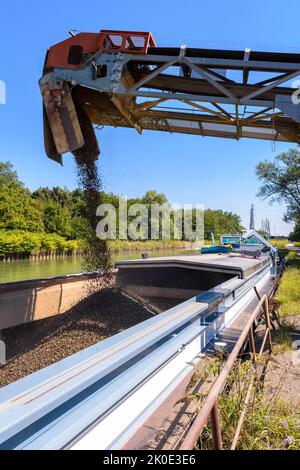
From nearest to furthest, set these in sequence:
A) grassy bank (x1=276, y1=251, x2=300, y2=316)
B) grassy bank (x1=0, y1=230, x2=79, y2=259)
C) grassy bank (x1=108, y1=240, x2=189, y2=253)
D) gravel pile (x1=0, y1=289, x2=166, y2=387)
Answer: gravel pile (x1=0, y1=289, x2=166, y2=387), grassy bank (x1=276, y1=251, x2=300, y2=316), grassy bank (x1=0, y1=230, x2=79, y2=259), grassy bank (x1=108, y1=240, x2=189, y2=253)

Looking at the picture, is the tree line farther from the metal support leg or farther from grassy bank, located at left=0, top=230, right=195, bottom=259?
the metal support leg

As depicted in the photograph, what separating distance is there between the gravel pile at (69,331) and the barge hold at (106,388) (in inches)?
57.5

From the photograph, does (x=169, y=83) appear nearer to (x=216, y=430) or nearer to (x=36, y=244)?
(x=216, y=430)

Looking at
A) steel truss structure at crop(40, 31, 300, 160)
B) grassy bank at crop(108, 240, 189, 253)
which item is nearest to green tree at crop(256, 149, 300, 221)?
grassy bank at crop(108, 240, 189, 253)

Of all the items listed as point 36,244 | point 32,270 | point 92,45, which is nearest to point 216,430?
point 92,45

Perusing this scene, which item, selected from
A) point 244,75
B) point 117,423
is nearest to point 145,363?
point 117,423

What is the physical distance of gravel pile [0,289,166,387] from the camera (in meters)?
3.86

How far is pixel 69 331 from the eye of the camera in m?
4.46

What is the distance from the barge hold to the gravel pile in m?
1.46

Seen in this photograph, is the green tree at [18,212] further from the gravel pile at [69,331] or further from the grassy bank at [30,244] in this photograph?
the gravel pile at [69,331]

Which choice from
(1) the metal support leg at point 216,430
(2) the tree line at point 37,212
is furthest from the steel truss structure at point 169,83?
(2) the tree line at point 37,212

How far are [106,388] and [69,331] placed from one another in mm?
2772
